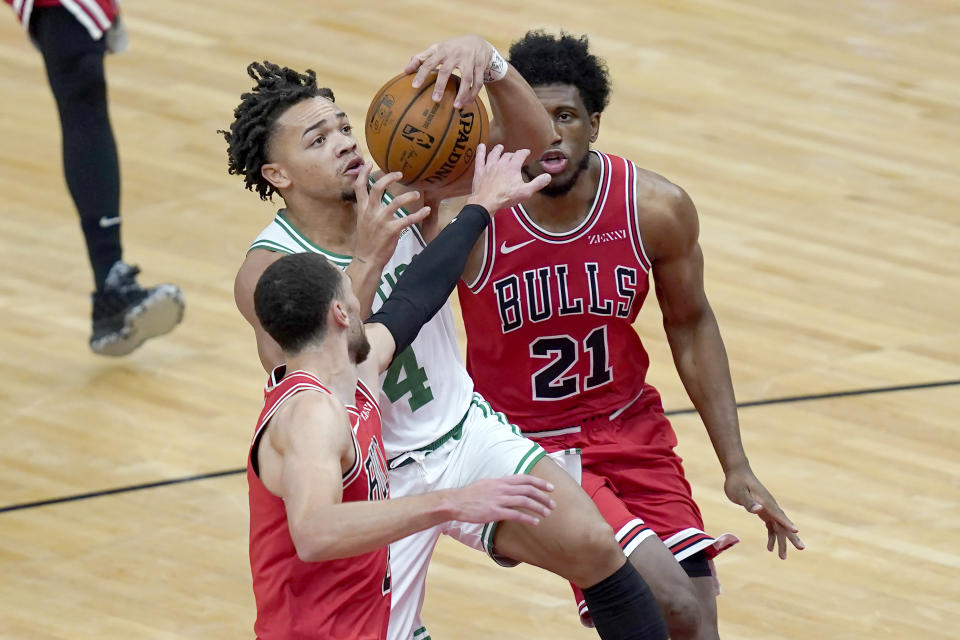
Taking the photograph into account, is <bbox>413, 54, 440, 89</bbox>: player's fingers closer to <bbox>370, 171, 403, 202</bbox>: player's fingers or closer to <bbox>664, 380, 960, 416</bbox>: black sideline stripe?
<bbox>370, 171, 403, 202</bbox>: player's fingers

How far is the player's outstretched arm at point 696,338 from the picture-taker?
527 cm

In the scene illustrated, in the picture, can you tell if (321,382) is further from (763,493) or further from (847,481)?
(847,481)

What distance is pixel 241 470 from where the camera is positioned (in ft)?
22.4

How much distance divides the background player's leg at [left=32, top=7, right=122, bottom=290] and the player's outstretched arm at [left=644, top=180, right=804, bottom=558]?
2879 mm

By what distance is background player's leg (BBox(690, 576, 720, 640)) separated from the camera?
16.7ft

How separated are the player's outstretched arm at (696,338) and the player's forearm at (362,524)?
5.39 feet

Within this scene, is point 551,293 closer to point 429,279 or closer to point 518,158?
point 518,158

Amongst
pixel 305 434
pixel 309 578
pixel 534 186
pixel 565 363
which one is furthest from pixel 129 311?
pixel 305 434

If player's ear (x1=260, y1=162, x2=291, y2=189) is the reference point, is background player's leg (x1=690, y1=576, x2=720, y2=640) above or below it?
below

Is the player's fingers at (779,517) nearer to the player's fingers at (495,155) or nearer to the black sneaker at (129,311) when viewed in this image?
the player's fingers at (495,155)

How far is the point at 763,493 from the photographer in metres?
5.23

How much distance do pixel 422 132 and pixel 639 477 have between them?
47.7 inches

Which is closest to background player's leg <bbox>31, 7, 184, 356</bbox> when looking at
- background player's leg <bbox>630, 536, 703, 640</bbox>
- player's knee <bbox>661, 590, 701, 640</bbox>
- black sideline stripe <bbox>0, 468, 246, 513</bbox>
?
black sideline stripe <bbox>0, 468, 246, 513</bbox>

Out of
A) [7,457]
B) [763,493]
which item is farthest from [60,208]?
[763,493]
